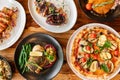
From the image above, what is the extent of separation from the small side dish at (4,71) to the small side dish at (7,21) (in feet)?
0.57

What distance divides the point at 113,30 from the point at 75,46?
290mm

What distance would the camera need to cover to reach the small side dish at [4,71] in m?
2.86

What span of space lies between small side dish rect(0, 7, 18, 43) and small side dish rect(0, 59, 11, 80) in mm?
174

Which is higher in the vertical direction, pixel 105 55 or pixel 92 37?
pixel 92 37

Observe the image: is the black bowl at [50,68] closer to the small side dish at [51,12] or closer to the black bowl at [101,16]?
the small side dish at [51,12]

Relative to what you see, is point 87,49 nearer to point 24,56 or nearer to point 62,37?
point 62,37

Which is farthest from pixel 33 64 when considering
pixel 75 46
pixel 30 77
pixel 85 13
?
pixel 85 13

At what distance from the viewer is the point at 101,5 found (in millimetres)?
2896

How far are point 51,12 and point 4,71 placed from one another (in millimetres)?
537

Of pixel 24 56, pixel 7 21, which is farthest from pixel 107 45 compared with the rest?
pixel 7 21

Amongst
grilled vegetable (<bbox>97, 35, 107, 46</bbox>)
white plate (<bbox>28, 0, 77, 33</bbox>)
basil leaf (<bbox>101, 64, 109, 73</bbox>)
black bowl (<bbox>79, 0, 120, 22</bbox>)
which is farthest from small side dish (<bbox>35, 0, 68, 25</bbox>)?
basil leaf (<bbox>101, 64, 109, 73</bbox>)

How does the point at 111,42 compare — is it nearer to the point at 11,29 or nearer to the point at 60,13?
the point at 60,13

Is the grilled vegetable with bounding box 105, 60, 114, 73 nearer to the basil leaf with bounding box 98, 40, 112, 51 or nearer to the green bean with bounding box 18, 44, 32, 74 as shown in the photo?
the basil leaf with bounding box 98, 40, 112, 51

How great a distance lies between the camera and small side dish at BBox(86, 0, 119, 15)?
290 centimetres
